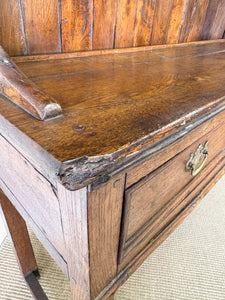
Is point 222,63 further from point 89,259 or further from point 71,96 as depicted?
point 89,259

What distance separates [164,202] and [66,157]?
0.30 meters

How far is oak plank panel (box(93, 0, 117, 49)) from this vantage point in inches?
26.4

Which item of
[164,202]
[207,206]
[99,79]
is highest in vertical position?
[99,79]

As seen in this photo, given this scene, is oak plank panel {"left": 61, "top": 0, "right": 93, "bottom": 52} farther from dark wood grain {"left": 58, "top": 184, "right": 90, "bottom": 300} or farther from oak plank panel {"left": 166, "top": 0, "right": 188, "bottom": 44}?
dark wood grain {"left": 58, "top": 184, "right": 90, "bottom": 300}

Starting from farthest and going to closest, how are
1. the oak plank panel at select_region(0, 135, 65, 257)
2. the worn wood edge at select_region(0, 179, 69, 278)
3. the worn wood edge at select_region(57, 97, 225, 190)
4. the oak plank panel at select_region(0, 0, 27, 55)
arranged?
the oak plank panel at select_region(0, 0, 27, 55)
the worn wood edge at select_region(0, 179, 69, 278)
the oak plank panel at select_region(0, 135, 65, 257)
the worn wood edge at select_region(57, 97, 225, 190)

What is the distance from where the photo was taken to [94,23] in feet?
2.23

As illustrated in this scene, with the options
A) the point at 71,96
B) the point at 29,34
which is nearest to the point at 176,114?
the point at 71,96

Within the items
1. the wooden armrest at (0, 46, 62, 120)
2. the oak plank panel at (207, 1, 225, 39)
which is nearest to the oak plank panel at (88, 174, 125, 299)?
the wooden armrest at (0, 46, 62, 120)

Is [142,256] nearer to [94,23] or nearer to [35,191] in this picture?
[35,191]

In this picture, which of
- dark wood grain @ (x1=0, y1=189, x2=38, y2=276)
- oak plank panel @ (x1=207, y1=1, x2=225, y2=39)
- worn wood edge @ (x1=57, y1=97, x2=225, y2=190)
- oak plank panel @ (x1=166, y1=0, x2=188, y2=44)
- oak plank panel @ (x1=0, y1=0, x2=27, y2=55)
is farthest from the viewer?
oak plank panel @ (x1=207, y1=1, x2=225, y2=39)

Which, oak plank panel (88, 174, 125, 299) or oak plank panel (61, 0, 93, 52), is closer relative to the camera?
oak plank panel (88, 174, 125, 299)

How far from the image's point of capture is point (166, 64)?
0.61 meters

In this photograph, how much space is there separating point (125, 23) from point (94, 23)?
0.13 meters

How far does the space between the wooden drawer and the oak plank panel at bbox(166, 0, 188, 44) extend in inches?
23.6
